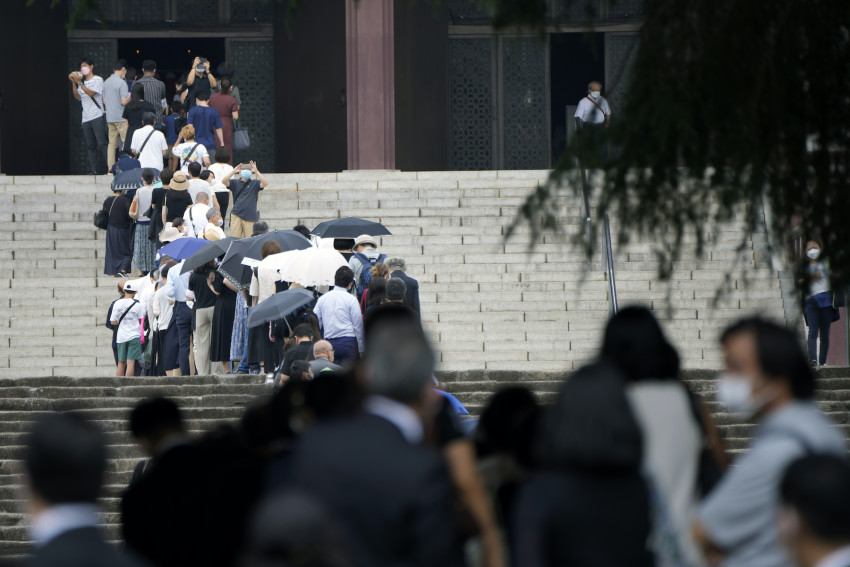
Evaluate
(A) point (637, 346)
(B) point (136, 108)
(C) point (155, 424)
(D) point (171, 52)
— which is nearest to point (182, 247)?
(B) point (136, 108)

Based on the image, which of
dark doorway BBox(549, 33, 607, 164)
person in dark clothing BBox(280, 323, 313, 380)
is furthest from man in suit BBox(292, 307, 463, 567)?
dark doorway BBox(549, 33, 607, 164)

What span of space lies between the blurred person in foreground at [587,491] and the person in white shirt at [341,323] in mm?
8263

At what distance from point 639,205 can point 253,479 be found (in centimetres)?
239

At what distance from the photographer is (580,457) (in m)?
3.65

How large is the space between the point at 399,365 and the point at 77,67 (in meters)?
26.1

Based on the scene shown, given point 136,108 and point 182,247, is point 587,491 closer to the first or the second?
point 182,247

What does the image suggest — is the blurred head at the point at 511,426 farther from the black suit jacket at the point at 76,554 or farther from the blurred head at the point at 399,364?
the black suit jacket at the point at 76,554

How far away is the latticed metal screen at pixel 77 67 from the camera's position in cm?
2856

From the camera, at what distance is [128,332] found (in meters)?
14.9

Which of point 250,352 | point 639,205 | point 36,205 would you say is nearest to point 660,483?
point 639,205

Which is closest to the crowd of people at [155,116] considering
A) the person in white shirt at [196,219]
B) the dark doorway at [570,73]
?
the person in white shirt at [196,219]

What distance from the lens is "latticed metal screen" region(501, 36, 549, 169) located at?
28938 mm

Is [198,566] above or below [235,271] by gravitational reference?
below

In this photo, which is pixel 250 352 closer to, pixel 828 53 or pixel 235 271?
pixel 235 271
